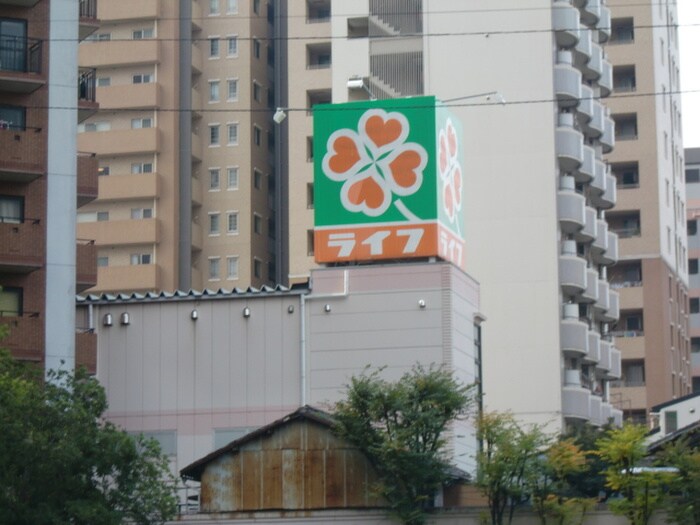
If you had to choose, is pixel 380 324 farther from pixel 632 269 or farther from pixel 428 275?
pixel 632 269

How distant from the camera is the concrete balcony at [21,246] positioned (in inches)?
2306

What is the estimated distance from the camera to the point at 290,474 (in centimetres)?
5259

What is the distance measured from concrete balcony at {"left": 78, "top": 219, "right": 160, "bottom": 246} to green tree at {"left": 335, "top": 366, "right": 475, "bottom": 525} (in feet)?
172

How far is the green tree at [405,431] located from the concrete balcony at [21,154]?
14.4 m

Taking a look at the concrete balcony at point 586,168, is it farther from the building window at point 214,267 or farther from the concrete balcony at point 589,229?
the building window at point 214,267

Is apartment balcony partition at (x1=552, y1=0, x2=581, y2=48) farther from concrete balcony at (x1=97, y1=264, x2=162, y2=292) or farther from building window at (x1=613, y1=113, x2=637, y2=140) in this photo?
concrete balcony at (x1=97, y1=264, x2=162, y2=292)

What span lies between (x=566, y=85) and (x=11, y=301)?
38703mm

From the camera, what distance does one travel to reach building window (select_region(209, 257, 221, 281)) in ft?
347

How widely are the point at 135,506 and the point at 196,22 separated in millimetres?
63434

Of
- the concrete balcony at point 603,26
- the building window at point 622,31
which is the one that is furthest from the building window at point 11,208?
the building window at point 622,31

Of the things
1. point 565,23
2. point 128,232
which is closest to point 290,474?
point 565,23

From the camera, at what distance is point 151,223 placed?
10362 cm

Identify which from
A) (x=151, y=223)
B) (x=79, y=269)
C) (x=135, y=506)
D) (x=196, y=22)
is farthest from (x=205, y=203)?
(x=135, y=506)

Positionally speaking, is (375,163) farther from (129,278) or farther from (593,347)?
(129,278)
